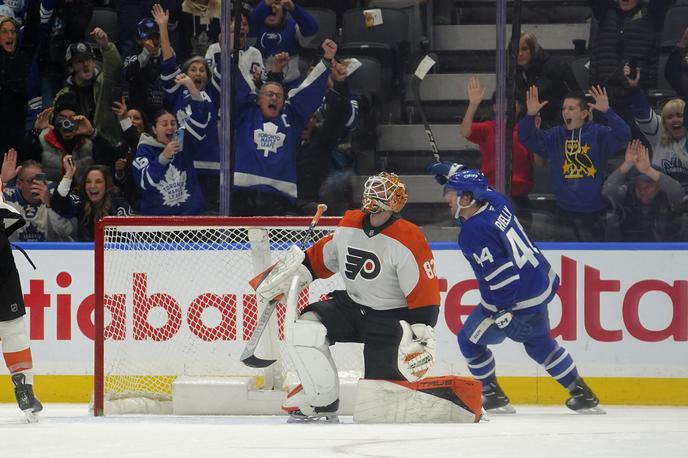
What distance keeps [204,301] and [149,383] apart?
538 mm

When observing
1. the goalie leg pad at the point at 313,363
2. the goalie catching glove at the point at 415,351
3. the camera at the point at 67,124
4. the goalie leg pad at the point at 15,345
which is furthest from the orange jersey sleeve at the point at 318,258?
the camera at the point at 67,124

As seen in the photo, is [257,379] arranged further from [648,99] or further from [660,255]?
[648,99]

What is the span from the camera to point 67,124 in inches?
330

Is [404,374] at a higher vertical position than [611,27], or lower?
lower

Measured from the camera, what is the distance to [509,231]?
6.31 m

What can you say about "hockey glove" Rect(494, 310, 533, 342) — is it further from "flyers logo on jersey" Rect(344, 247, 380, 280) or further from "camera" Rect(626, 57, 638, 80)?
"camera" Rect(626, 57, 638, 80)

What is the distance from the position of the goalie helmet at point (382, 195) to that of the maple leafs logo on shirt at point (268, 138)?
2.22 metres

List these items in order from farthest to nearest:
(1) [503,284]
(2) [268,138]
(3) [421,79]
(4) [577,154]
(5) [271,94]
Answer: (3) [421,79]
(5) [271,94]
(2) [268,138]
(4) [577,154]
(1) [503,284]

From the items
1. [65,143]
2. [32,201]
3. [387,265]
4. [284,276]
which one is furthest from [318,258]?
[65,143]

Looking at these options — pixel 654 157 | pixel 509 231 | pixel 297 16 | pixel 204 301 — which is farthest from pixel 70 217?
pixel 654 157

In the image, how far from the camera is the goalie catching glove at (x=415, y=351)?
574cm

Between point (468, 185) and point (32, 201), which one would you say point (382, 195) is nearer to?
point (468, 185)

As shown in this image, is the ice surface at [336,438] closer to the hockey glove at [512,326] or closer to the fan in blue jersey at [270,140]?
the hockey glove at [512,326]

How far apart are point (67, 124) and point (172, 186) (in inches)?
31.7
